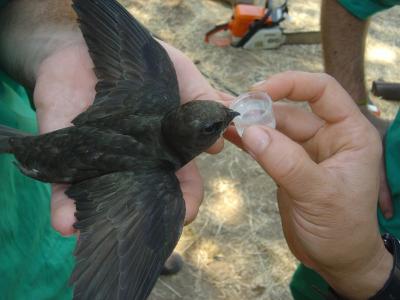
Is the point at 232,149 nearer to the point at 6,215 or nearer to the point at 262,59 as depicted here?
the point at 262,59

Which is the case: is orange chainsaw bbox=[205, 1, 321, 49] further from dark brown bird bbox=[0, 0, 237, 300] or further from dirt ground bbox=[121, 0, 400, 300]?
dark brown bird bbox=[0, 0, 237, 300]

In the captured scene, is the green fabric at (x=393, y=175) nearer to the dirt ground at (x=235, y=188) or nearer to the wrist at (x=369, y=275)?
the wrist at (x=369, y=275)

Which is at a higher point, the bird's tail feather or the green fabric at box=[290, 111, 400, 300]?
the bird's tail feather

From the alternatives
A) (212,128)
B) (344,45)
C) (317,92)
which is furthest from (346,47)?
(212,128)

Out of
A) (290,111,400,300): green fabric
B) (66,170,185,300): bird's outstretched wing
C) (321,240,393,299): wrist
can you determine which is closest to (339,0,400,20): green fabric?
(290,111,400,300): green fabric

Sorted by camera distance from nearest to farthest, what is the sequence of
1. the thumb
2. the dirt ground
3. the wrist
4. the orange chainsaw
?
the thumb → the wrist → the dirt ground → the orange chainsaw

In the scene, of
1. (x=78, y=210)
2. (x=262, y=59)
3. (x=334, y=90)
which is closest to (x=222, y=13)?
(x=262, y=59)
